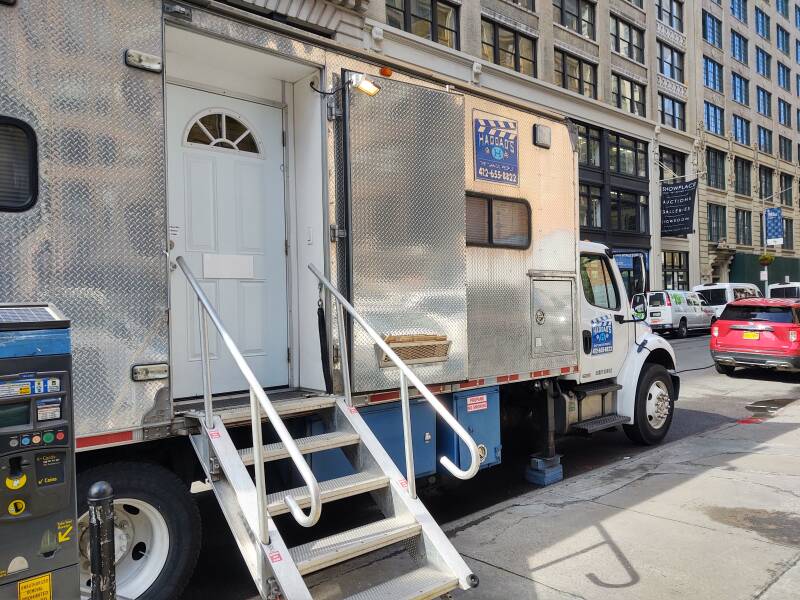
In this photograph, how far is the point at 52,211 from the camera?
3.31m

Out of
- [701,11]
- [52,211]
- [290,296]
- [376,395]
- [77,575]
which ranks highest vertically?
[701,11]

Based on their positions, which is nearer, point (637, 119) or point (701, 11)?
point (637, 119)

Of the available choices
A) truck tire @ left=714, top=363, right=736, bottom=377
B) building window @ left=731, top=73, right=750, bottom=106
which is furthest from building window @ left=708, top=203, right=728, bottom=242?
truck tire @ left=714, top=363, right=736, bottom=377

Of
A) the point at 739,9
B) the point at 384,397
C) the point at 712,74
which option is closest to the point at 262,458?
the point at 384,397

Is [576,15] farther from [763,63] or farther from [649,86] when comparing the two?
[763,63]

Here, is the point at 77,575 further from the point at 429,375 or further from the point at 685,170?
the point at 685,170

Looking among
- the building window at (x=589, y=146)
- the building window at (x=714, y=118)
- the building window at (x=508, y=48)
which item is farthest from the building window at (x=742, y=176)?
the building window at (x=508, y=48)

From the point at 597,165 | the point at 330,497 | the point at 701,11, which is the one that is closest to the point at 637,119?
the point at 597,165

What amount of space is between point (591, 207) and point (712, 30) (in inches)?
691

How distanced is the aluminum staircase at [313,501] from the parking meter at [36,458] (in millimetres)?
834

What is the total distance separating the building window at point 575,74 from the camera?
27442 millimetres

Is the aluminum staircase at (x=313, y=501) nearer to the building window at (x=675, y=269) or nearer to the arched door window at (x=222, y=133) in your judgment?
the arched door window at (x=222, y=133)

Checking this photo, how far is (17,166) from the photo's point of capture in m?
3.23

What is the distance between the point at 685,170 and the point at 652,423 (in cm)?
3266
